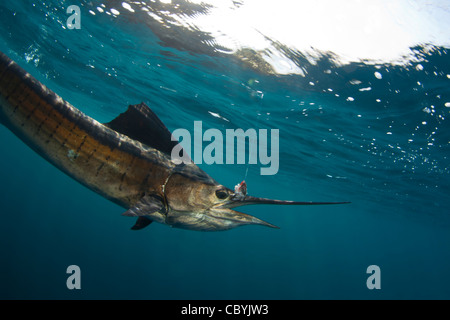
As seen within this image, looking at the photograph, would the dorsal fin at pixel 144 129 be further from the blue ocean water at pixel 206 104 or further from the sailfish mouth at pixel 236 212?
the blue ocean water at pixel 206 104

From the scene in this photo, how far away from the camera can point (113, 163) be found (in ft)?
8.63

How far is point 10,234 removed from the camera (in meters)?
22.6

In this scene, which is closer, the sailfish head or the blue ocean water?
the sailfish head

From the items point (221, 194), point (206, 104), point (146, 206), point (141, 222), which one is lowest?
point (141, 222)

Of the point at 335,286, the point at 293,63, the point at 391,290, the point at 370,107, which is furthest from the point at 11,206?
the point at 391,290

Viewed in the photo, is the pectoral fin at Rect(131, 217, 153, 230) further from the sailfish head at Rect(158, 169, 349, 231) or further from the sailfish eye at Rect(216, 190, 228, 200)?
A: the sailfish eye at Rect(216, 190, 228, 200)

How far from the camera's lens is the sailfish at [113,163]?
2.44 meters

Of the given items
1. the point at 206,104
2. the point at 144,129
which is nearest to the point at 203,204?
the point at 144,129

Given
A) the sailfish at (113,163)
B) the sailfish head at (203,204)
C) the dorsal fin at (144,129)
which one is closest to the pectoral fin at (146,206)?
the sailfish at (113,163)

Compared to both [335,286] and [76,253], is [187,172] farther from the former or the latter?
[335,286]

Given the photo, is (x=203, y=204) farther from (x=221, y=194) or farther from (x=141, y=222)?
(x=141, y=222)

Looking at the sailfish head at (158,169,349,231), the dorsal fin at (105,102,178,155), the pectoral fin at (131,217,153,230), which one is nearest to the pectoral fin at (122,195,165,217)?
the sailfish head at (158,169,349,231)

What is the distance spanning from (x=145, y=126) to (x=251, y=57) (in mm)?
7563

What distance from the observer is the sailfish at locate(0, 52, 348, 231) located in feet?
8.02
